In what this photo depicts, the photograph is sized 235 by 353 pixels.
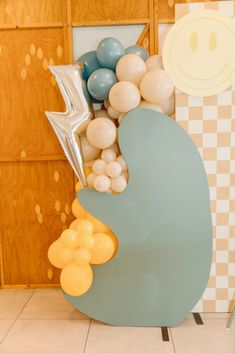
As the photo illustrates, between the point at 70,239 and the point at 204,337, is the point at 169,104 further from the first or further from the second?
the point at 204,337

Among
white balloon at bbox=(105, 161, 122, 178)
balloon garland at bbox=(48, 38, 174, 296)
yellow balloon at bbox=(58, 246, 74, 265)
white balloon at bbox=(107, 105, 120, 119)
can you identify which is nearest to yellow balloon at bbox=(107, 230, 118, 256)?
balloon garland at bbox=(48, 38, 174, 296)

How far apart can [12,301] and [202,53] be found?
92.4 inches

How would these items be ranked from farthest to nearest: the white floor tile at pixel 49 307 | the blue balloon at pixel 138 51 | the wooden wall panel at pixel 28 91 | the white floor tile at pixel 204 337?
the wooden wall panel at pixel 28 91 < the white floor tile at pixel 49 307 < the blue balloon at pixel 138 51 < the white floor tile at pixel 204 337

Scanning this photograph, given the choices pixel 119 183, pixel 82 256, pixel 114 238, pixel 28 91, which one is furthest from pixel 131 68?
A: pixel 82 256

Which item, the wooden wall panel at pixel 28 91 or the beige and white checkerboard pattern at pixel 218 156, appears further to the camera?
the wooden wall panel at pixel 28 91

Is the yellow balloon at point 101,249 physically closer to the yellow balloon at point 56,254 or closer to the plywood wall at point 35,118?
the yellow balloon at point 56,254

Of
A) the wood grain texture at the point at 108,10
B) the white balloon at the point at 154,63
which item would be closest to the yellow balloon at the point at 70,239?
the white balloon at the point at 154,63

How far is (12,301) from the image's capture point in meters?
2.81

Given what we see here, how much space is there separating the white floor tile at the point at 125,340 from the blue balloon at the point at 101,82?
1.57 metres

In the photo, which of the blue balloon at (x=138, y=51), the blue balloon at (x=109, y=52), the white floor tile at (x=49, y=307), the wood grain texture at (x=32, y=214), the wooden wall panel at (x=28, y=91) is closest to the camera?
the blue balloon at (x=109, y=52)

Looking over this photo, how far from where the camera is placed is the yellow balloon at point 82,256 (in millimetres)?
2162

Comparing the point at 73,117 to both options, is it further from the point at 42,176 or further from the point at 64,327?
the point at 64,327

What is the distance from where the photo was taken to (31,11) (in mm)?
2688

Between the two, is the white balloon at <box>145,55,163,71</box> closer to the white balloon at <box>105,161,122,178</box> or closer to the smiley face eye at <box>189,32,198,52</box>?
the smiley face eye at <box>189,32,198,52</box>
